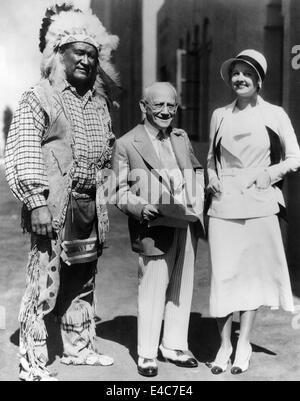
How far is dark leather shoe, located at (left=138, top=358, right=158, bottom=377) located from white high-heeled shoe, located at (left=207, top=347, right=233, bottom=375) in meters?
0.34

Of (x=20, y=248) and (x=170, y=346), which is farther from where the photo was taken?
(x=20, y=248)

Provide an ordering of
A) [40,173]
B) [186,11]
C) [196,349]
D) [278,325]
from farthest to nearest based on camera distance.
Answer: [186,11] → [278,325] → [196,349] → [40,173]

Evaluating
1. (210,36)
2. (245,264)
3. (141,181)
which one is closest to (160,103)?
(141,181)

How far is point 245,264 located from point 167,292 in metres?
0.50

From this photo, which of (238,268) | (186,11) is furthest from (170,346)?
(186,11)

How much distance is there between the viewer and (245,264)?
3449 millimetres

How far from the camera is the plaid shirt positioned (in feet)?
10.4

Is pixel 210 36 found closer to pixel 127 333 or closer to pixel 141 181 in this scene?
pixel 127 333

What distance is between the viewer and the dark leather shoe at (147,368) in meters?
3.40

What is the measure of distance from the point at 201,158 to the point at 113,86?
4614 mm

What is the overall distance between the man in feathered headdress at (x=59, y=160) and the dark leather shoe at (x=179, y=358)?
73cm

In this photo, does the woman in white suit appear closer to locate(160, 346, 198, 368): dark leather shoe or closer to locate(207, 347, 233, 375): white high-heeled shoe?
locate(207, 347, 233, 375): white high-heeled shoe

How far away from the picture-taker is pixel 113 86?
3.59 metres
